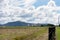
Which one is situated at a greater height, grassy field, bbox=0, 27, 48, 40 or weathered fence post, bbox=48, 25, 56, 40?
weathered fence post, bbox=48, 25, 56, 40

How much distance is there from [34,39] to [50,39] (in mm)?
2372

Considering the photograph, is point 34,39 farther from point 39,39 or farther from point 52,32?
point 52,32

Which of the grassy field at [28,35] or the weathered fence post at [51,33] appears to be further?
the grassy field at [28,35]

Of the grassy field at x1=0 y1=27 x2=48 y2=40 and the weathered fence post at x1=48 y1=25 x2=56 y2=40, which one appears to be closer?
the weathered fence post at x1=48 y1=25 x2=56 y2=40

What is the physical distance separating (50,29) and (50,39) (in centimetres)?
19

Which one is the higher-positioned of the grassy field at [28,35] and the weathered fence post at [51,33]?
the weathered fence post at [51,33]

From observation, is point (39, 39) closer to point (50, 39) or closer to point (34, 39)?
point (34, 39)

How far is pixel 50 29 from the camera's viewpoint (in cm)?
307

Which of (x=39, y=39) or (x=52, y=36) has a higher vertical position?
(x=52, y=36)

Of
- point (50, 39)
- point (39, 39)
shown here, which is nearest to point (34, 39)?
point (39, 39)

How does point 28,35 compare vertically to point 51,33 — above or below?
below

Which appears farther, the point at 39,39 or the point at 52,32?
the point at 39,39

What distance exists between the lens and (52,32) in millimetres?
3037

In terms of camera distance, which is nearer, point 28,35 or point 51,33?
point 51,33
